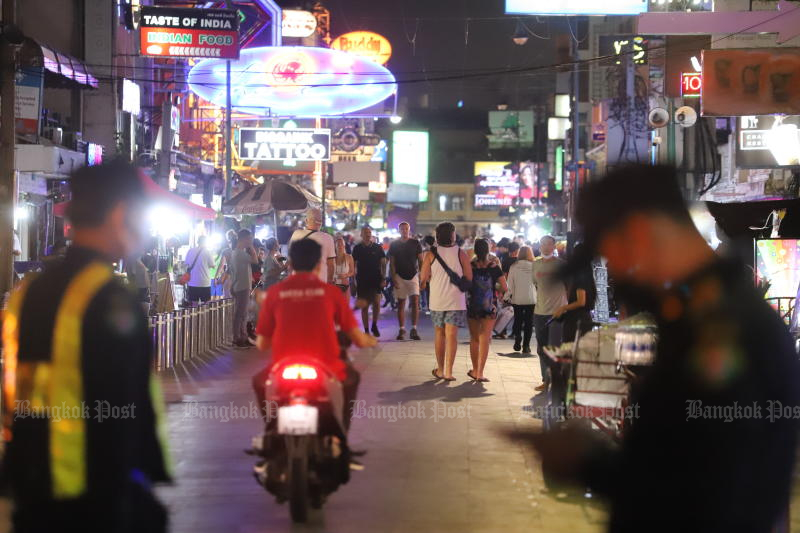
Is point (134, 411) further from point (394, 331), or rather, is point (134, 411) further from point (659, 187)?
point (394, 331)

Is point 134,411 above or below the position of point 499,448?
above

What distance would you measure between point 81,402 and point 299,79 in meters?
24.0

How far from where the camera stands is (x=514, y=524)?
20.8 ft

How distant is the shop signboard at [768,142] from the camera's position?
60.7 feet

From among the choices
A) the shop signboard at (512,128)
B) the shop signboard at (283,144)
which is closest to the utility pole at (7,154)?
the shop signboard at (283,144)

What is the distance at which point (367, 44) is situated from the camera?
40.5 meters

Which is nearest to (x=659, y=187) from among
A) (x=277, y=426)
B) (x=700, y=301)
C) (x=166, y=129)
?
(x=700, y=301)

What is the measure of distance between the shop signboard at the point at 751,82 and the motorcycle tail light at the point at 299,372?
37.2 ft

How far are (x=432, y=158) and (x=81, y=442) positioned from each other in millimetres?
98845

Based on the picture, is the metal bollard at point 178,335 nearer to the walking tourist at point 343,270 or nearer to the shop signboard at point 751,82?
the walking tourist at point 343,270

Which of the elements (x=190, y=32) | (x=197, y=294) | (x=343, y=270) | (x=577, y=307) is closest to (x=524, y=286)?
(x=343, y=270)

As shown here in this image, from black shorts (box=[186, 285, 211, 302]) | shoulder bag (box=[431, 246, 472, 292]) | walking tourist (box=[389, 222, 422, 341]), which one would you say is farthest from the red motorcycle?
walking tourist (box=[389, 222, 422, 341])

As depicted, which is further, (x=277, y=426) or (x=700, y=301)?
(x=277, y=426)

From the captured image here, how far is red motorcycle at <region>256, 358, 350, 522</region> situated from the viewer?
614 cm
